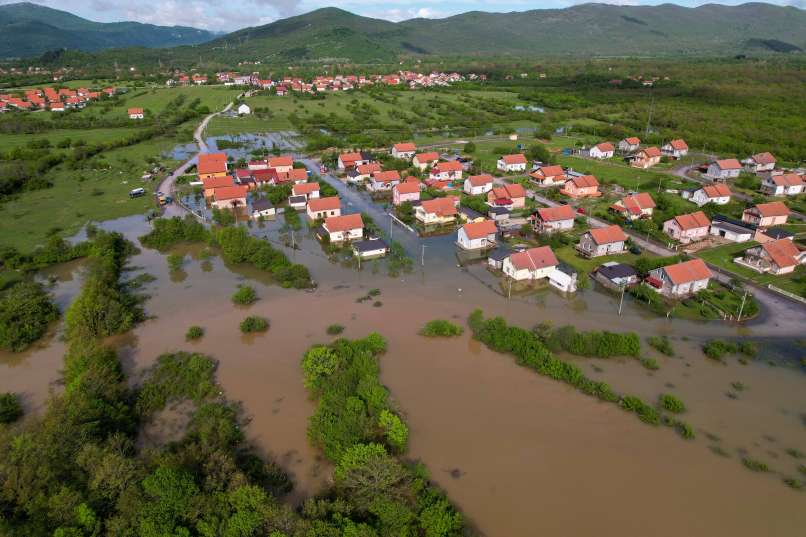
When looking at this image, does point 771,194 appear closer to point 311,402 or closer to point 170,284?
point 311,402

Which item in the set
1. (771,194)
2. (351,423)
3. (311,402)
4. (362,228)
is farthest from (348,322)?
(771,194)

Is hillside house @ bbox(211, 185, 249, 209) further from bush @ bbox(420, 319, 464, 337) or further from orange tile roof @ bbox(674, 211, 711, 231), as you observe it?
orange tile roof @ bbox(674, 211, 711, 231)

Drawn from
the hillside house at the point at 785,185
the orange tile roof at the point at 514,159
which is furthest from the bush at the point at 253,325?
the hillside house at the point at 785,185

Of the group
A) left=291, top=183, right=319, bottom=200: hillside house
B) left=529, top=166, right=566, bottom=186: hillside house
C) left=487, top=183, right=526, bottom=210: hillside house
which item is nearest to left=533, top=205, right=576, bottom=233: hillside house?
left=487, top=183, right=526, bottom=210: hillside house

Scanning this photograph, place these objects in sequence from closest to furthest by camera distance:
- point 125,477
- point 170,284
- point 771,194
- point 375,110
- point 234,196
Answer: point 125,477
point 170,284
point 234,196
point 771,194
point 375,110

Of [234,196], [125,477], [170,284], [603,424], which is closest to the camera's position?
[125,477]

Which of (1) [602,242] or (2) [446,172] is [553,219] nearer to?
(1) [602,242]

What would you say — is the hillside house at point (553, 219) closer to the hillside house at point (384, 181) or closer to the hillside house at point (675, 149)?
the hillside house at point (384, 181)
